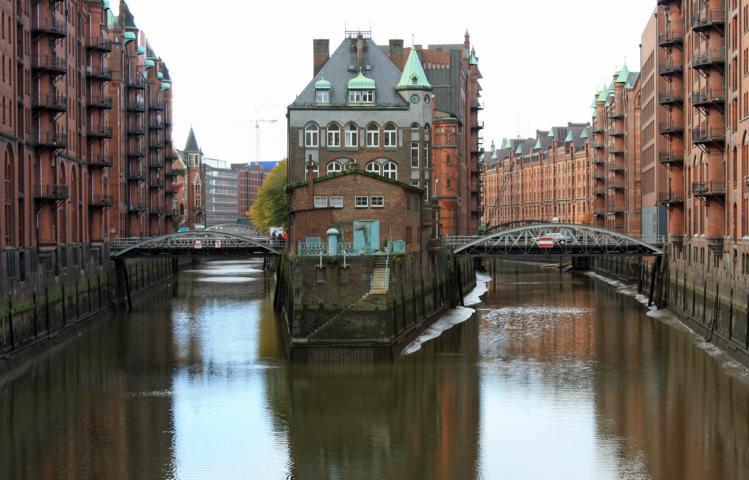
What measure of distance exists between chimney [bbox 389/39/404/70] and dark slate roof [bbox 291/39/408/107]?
5641 millimetres

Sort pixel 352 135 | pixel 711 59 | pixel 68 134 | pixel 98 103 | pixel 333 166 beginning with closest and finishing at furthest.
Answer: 1. pixel 711 59
2. pixel 68 134
3. pixel 98 103
4. pixel 352 135
5. pixel 333 166

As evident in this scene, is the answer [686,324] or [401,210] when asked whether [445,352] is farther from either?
[686,324]

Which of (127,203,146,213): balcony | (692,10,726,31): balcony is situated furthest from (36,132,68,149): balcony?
(127,203,146,213): balcony

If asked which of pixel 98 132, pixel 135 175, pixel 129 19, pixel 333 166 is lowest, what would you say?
pixel 333 166

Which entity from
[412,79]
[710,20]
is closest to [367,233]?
[710,20]

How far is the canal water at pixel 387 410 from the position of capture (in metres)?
31.9

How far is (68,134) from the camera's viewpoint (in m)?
67.9

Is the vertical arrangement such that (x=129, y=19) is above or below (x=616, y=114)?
above

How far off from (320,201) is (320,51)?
103 feet

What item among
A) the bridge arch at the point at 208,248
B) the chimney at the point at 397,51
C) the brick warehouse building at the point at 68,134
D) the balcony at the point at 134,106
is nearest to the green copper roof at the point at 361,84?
the chimney at the point at 397,51

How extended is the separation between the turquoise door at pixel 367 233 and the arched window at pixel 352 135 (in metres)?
23.0

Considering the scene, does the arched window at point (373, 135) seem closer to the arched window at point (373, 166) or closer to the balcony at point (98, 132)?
the arched window at point (373, 166)

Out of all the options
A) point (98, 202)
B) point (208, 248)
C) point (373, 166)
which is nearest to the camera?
point (208, 248)

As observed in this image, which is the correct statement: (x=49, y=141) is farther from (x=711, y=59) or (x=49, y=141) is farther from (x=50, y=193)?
(x=711, y=59)
